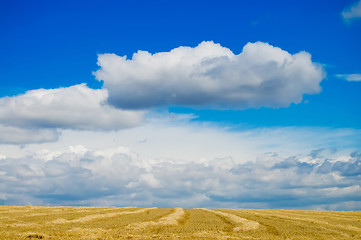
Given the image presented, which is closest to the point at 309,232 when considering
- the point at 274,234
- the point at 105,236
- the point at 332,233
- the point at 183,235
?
the point at 332,233

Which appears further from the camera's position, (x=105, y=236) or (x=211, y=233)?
(x=211, y=233)

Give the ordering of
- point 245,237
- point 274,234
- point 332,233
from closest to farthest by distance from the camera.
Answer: point 245,237 < point 274,234 < point 332,233

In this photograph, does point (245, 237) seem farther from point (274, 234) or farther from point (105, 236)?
point (105, 236)

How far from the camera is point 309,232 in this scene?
4362 cm

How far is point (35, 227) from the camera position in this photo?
1734 inches

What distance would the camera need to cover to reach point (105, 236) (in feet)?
118

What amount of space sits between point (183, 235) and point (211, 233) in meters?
3.76

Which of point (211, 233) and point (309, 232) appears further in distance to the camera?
point (309, 232)

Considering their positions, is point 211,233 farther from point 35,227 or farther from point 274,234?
point 35,227

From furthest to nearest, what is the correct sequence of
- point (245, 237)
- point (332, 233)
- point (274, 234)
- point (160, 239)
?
1. point (332, 233)
2. point (274, 234)
3. point (245, 237)
4. point (160, 239)

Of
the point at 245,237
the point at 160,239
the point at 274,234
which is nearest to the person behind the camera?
the point at 160,239

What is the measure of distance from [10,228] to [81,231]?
1028 cm

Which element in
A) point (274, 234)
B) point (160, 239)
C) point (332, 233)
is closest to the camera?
point (160, 239)

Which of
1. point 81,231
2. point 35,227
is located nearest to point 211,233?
point 81,231
